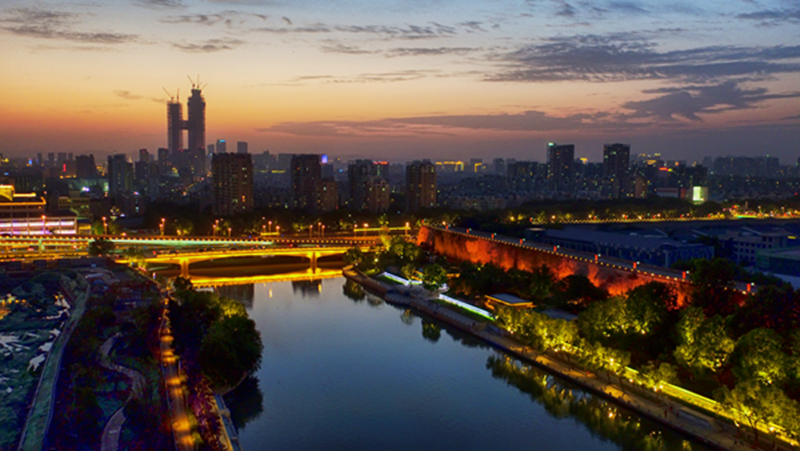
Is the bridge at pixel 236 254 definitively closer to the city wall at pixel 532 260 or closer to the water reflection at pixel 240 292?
the water reflection at pixel 240 292

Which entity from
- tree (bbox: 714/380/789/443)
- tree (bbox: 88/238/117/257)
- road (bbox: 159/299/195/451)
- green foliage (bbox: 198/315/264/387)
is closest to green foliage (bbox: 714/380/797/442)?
tree (bbox: 714/380/789/443)

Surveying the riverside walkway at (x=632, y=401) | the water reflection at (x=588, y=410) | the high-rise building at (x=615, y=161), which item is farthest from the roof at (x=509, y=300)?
the high-rise building at (x=615, y=161)

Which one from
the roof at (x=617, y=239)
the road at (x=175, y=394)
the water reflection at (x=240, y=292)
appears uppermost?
the roof at (x=617, y=239)

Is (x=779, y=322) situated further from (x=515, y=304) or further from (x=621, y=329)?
(x=515, y=304)

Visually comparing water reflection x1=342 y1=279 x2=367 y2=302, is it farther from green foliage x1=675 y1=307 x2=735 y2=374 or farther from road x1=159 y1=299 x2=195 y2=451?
green foliage x1=675 y1=307 x2=735 y2=374

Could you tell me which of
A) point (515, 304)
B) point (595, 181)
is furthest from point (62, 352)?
point (595, 181)

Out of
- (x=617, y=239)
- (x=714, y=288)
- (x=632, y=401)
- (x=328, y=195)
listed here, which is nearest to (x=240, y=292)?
(x=617, y=239)
